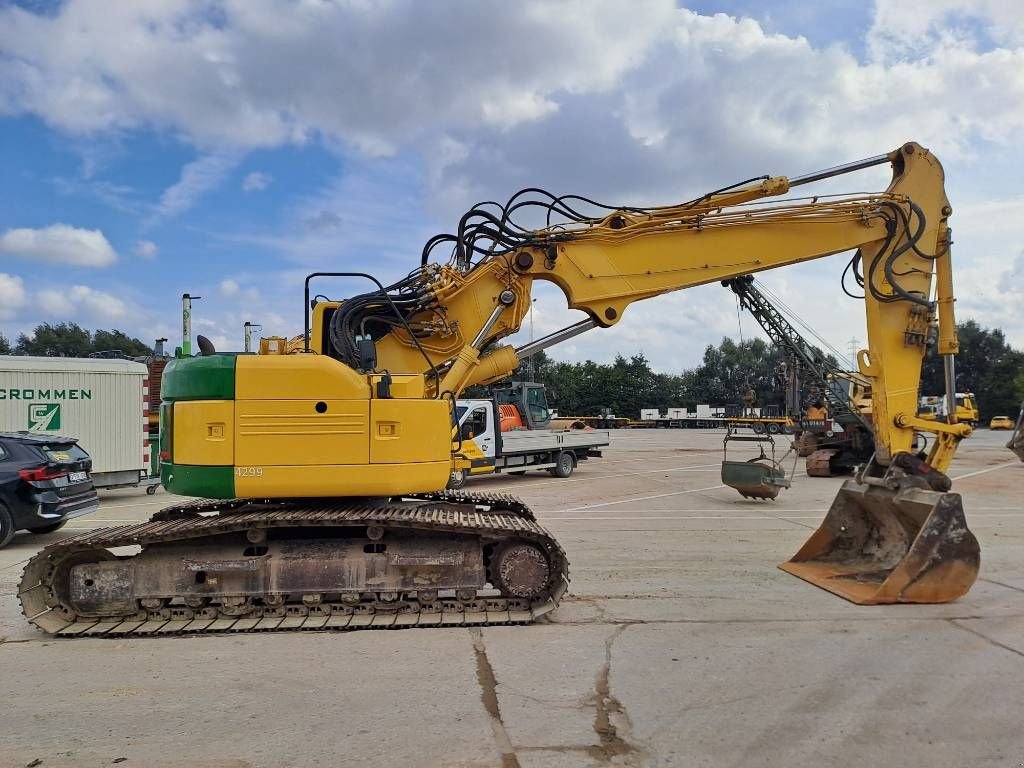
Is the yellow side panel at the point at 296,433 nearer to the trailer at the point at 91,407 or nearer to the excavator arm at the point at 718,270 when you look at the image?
the excavator arm at the point at 718,270

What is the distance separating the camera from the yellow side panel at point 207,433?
20.7ft

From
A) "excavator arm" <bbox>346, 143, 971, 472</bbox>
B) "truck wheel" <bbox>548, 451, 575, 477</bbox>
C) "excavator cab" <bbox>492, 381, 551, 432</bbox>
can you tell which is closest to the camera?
"excavator arm" <bbox>346, 143, 971, 472</bbox>

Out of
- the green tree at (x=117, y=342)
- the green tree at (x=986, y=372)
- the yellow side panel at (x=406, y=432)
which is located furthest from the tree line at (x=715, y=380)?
the yellow side panel at (x=406, y=432)

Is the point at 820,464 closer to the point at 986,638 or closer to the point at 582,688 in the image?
the point at 986,638

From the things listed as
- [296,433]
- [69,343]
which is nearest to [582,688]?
[296,433]

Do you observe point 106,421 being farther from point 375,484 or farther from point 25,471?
point 375,484

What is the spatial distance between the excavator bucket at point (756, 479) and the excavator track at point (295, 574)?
9.35 metres

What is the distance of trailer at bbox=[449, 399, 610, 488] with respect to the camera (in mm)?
18375

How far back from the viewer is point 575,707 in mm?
4566

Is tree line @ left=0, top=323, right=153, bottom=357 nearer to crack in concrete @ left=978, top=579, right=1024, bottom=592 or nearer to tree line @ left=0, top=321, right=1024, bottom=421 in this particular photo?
tree line @ left=0, top=321, right=1024, bottom=421

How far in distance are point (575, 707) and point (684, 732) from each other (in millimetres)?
683

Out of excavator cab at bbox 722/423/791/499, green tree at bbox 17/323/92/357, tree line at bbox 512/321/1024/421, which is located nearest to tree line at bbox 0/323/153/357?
green tree at bbox 17/323/92/357

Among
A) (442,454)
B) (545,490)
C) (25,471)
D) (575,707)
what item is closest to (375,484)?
(442,454)

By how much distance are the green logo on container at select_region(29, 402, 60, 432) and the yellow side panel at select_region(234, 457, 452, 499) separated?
442 inches
